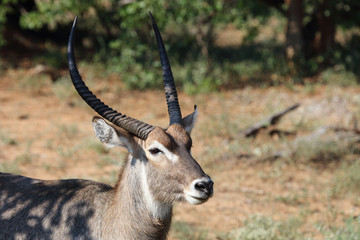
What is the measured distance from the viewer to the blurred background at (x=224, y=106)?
7344mm

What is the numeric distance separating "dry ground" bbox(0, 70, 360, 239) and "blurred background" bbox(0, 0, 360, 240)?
0.03m

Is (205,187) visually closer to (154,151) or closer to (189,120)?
(154,151)

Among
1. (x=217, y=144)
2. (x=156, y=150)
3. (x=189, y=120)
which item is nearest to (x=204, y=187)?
(x=156, y=150)

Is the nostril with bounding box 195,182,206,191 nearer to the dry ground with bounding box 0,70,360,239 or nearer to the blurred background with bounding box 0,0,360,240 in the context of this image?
the blurred background with bounding box 0,0,360,240

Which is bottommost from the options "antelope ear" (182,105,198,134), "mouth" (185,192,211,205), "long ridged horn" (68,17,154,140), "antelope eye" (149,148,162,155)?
"mouth" (185,192,211,205)

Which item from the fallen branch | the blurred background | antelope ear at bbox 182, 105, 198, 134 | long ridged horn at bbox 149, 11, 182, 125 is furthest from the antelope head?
the fallen branch

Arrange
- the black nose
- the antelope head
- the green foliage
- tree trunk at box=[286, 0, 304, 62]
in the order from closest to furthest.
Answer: the black nose
the antelope head
the green foliage
tree trunk at box=[286, 0, 304, 62]

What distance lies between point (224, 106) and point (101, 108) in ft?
26.1

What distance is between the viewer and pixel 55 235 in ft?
14.0

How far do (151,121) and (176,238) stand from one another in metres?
4.93

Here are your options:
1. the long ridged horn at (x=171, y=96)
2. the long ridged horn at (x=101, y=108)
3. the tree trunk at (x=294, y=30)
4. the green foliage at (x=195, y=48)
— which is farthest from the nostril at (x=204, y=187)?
the tree trunk at (x=294, y=30)

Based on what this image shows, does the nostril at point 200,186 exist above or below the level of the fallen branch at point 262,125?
below

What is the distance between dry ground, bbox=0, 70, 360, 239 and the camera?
23.7 feet

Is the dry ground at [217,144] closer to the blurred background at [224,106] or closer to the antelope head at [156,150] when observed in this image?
the blurred background at [224,106]
